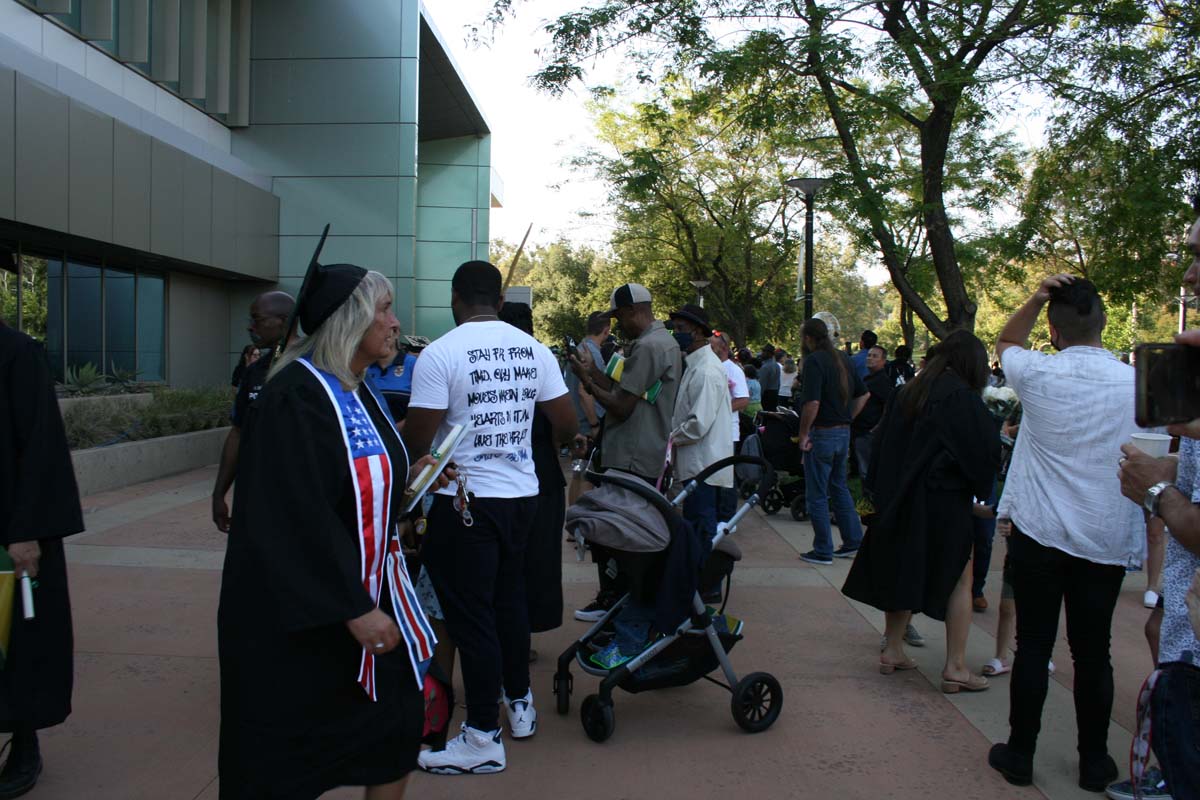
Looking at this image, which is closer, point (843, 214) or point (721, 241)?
point (843, 214)

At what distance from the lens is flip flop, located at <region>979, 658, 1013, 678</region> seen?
5078mm

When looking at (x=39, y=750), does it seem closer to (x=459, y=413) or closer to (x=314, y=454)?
(x=459, y=413)

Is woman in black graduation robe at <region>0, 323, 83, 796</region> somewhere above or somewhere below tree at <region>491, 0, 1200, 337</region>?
below

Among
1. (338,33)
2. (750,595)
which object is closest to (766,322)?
(338,33)

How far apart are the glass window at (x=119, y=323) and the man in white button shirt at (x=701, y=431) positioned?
535 inches

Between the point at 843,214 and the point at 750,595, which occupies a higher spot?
the point at 843,214

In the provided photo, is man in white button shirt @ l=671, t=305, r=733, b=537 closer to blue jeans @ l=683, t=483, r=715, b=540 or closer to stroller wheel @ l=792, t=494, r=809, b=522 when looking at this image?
blue jeans @ l=683, t=483, r=715, b=540

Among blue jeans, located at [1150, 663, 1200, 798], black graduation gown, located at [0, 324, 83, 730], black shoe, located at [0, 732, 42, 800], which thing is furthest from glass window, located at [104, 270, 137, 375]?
blue jeans, located at [1150, 663, 1200, 798]

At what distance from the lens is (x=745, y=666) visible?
5.21 meters

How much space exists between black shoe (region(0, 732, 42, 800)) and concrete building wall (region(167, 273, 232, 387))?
16.3m

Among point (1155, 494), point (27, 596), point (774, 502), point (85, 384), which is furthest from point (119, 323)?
point (1155, 494)

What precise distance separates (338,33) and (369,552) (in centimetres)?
1965

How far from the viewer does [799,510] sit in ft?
31.8

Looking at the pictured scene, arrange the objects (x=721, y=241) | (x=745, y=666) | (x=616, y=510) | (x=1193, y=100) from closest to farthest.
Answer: (x=616, y=510)
(x=745, y=666)
(x=1193, y=100)
(x=721, y=241)
